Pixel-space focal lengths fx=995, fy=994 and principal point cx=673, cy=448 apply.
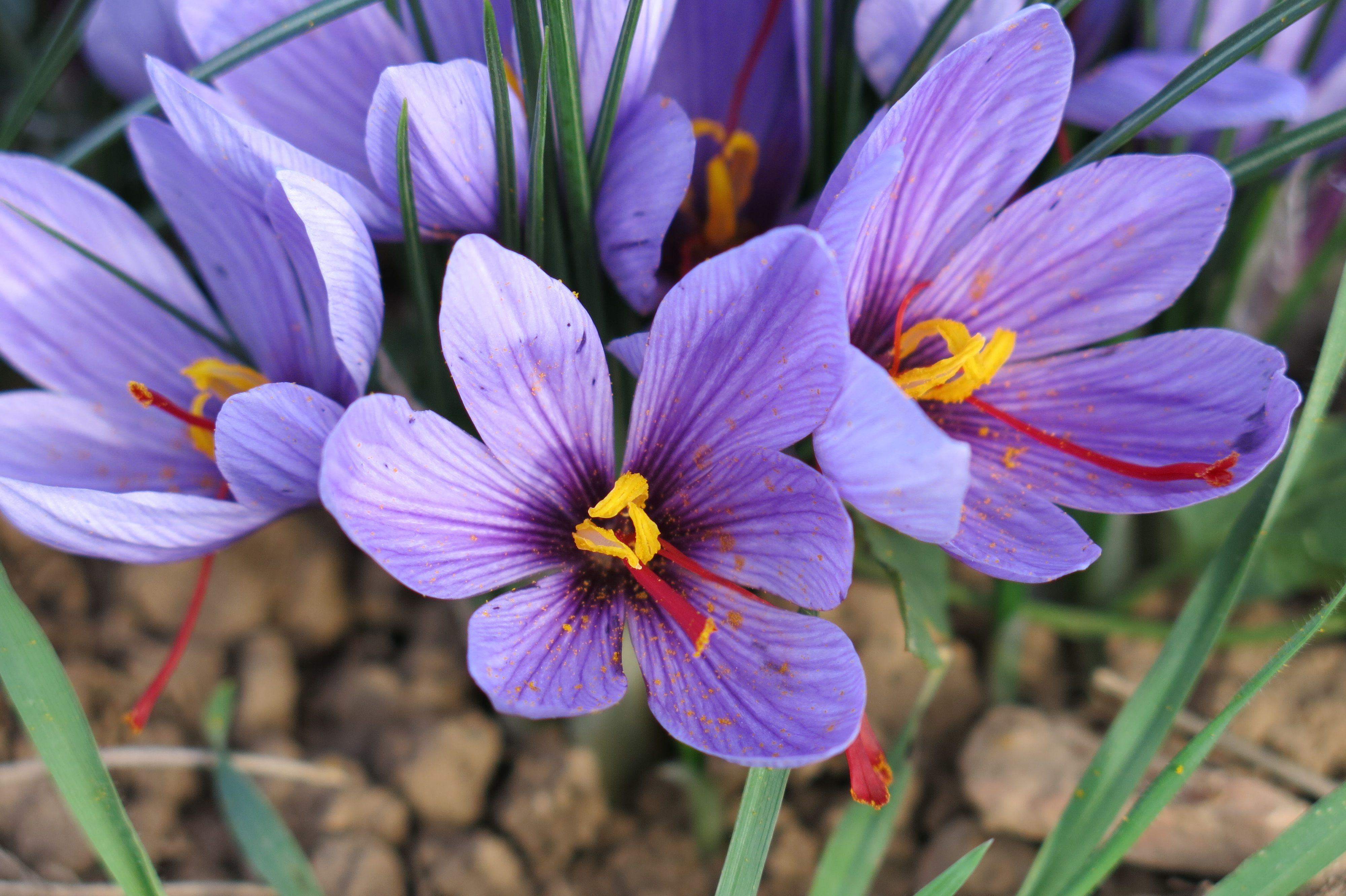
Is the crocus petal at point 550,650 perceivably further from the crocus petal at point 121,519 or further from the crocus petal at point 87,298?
the crocus petal at point 87,298

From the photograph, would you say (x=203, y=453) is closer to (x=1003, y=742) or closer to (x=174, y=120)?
(x=174, y=120)

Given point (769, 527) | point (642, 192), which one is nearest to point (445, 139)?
point (642, 192)

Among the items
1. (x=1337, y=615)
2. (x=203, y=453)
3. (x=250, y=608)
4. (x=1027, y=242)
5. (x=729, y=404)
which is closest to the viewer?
(x=729, y=404)

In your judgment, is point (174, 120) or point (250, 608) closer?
point (174, 120)

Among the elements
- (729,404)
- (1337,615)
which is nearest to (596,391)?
(729,404)

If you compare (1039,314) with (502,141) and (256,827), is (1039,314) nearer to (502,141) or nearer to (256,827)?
(502,141)

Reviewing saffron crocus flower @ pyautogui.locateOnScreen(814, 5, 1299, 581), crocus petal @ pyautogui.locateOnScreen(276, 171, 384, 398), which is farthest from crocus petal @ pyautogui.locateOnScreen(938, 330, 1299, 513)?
crocus petal @ pyautogui.locateOnScreen(276, 171, 384, 398)
